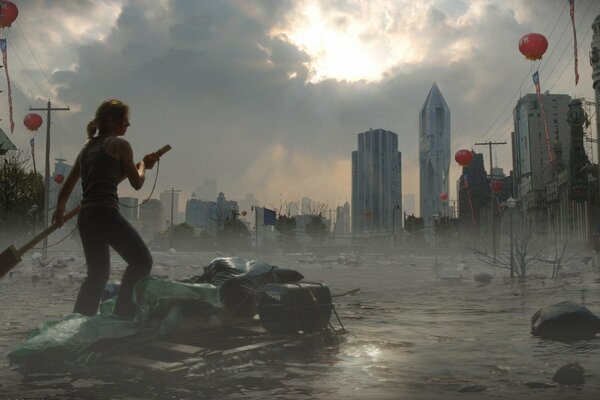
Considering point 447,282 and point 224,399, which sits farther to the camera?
point 447,282

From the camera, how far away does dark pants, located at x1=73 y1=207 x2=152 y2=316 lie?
4.05 meters

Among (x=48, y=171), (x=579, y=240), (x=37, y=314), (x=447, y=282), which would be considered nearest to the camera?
(x=37, y=314)

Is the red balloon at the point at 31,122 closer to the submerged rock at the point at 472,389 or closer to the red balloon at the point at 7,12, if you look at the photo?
the red balloon at the point at 7,12

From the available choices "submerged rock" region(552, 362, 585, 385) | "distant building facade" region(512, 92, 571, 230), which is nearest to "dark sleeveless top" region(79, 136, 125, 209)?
"submerged rock" region(552, 362, 585, 385)

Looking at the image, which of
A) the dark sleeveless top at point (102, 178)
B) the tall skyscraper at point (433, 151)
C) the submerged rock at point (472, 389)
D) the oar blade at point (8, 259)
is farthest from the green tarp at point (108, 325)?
the tall skyscraper at point (433, 151)

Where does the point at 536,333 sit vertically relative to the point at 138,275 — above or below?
below

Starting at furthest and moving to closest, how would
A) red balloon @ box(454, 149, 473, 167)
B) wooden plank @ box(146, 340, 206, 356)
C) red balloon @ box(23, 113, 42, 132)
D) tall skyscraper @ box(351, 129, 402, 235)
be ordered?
tall skyscraper @ box(351, 129, 402, 235), red balloon @ box(454, 149, 473, 167), red balloon @ box(23, 113, 42, 132), wooden plank @ box(146, 340, 206, 356)

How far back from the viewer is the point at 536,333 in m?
5.63

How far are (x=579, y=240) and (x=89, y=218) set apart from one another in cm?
5853

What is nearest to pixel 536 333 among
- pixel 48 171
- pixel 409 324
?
pixel 409 324

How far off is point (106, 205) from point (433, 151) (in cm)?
11682

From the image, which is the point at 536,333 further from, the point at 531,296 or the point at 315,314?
the point at 531,296

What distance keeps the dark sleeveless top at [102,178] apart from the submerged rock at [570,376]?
10.8ft

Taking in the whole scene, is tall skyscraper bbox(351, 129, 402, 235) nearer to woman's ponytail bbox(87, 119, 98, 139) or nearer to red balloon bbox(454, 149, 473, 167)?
red balloon bbox(454, 149, 473, 167)
